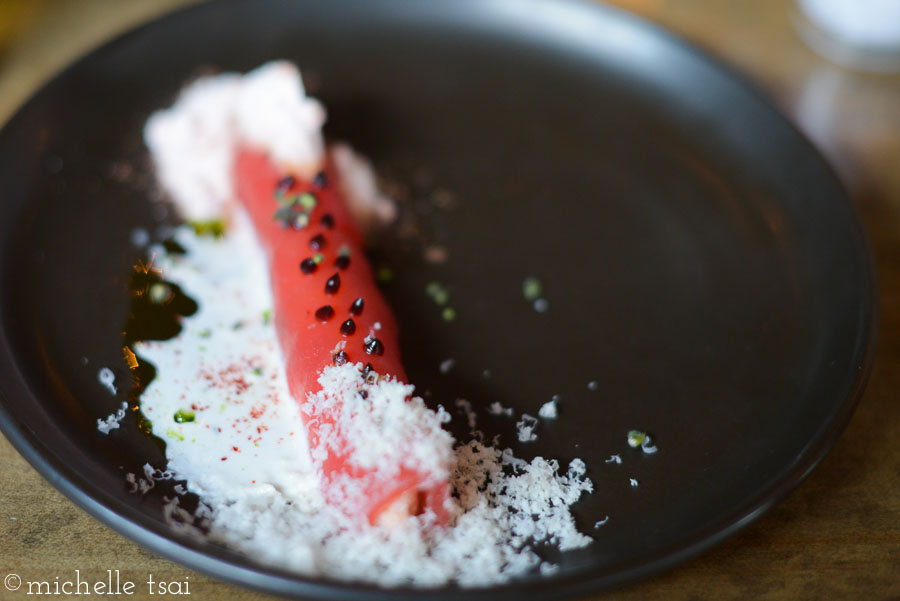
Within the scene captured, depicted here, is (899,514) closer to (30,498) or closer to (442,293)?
(442,293)

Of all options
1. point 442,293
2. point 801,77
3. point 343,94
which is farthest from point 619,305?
point 801,77

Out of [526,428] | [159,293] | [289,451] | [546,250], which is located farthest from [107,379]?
[546,250]

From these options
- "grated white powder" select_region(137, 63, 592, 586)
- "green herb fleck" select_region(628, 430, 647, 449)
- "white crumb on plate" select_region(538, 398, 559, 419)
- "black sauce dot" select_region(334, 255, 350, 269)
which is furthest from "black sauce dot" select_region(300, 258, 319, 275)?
"green herb fleck" select_region(628, 430, 647, 449)

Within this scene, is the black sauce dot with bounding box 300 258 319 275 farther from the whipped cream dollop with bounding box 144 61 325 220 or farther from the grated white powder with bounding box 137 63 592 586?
the whipped cream dollop with bounding box 144 61 325 220

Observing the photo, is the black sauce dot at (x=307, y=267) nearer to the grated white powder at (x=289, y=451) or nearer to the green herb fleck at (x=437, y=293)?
the grated white powder at (x=289, y=451)

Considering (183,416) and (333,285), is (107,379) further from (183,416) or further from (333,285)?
(333,285)
